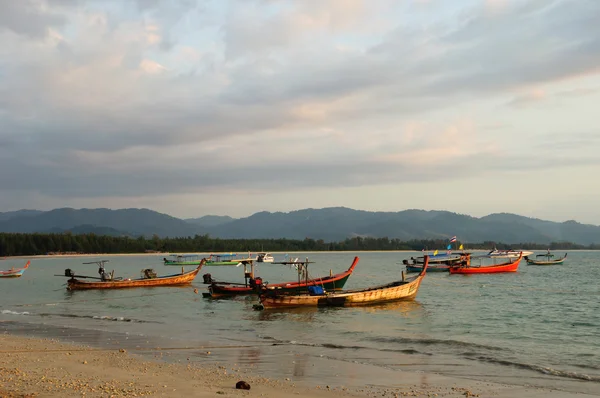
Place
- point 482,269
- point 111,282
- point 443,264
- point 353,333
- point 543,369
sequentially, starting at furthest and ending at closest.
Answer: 1. point 443,264
2. point 482,269
3. point 111,282
4. point 353,333
5. point 543,369

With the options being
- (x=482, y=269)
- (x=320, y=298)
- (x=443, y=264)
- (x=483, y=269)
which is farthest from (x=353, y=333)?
(x=443, y=264)

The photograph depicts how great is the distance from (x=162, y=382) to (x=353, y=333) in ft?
45.1

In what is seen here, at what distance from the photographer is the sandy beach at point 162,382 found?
39.4 ft

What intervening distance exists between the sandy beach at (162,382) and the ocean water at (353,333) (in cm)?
109

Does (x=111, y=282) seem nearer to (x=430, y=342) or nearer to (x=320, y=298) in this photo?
(x=320, y=298)

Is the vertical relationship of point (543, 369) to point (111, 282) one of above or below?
below

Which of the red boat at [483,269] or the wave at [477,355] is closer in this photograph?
the wave at [477,355]

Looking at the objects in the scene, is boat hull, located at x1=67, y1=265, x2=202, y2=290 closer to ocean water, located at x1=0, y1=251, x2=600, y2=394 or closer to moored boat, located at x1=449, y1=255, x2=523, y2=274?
ocean water, located at x1=0, y1=251, x2=600, y2=394

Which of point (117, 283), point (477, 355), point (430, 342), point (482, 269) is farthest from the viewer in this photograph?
point (482, 269)

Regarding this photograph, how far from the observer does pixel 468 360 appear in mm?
19391

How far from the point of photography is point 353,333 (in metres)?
25.5

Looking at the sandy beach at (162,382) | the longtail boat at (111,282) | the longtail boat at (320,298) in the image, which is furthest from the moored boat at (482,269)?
the sandy beach at (162,382)

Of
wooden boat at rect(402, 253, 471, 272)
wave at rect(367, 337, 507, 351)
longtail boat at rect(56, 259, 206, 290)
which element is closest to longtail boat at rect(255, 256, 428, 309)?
wave at rect(367, 337, 507, 351)

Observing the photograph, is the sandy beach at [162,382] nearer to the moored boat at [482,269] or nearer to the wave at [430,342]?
the wave at [430,342]
